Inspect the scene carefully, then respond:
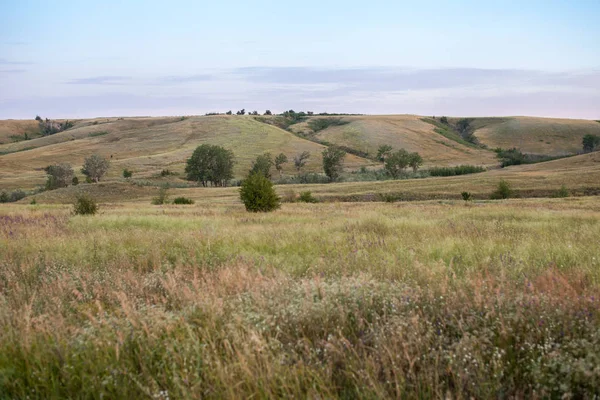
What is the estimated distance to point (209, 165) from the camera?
7769 centimetres

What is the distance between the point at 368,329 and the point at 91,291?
3.88 m

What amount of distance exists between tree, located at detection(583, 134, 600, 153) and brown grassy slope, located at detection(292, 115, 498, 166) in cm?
2571

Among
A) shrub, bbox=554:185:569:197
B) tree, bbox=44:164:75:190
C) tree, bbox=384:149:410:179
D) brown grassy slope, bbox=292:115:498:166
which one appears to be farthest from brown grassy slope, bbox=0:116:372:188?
shrub, bbox=554:185:569:197

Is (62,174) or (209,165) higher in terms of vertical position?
(209,165)

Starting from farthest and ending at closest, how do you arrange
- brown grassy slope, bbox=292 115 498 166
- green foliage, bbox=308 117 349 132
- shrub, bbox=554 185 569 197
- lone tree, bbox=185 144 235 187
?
green foliage, bbox=308 117 349 132 → brown grassy slope, bbox=292 115 498 166 → lone tree, bbox=185 144 235 187 → shrub, bbox=554 185 569 197

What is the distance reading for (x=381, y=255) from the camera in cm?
724

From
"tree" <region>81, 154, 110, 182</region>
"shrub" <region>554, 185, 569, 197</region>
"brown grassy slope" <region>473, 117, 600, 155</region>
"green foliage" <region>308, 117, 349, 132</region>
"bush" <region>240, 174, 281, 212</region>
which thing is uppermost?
"green foliage" <region>308, 117, 349, 132</region>

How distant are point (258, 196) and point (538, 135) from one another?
14387 centimetres

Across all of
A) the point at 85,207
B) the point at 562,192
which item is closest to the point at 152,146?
the point at 562,192

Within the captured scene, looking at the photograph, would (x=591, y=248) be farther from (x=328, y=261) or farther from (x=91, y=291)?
(x=91, y=291)

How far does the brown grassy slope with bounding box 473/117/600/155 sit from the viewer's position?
422ft

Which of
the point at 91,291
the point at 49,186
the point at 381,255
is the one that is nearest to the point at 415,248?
the point at 381,255

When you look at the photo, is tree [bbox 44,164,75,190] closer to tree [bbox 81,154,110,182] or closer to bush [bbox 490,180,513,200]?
tree [bbox 81,154,110,182]

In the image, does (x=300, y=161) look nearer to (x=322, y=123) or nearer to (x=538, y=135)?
(x=322, y=123)
